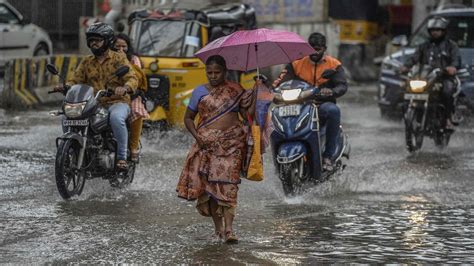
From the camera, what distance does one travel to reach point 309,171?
11.1 meters

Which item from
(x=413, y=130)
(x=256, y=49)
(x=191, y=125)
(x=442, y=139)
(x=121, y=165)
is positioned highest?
(x=256, y=49)

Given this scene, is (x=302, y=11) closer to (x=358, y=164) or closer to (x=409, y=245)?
(x=358, y=164)

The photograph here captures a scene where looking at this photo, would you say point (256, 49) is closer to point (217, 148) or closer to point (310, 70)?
point (217, 148)

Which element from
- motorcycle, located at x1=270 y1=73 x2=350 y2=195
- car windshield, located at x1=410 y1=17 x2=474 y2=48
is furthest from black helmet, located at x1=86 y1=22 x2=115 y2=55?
car windshield, located at x1=410 y1=17 x2=474 y2=48

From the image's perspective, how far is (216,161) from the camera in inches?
339

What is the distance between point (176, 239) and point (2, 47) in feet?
51.0

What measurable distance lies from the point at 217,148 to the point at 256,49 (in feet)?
2.64

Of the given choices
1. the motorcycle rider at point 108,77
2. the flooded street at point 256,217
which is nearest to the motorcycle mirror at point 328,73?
the flooded street at point 256,217

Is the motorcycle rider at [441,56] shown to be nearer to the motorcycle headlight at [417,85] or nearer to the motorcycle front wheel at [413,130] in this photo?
the motorcycle headlight at [417,85]

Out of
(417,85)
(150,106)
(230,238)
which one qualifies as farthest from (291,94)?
(150,106)

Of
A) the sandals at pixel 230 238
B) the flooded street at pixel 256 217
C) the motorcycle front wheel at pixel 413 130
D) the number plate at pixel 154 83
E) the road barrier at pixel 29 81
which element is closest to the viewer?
the flooded street at pixel 256 217

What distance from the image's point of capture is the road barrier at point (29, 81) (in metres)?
18.8

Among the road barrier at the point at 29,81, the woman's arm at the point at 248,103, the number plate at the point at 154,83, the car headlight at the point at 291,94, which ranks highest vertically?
the woman's arm at the point at 248,103

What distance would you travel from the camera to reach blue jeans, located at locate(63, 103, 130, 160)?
10812mm
